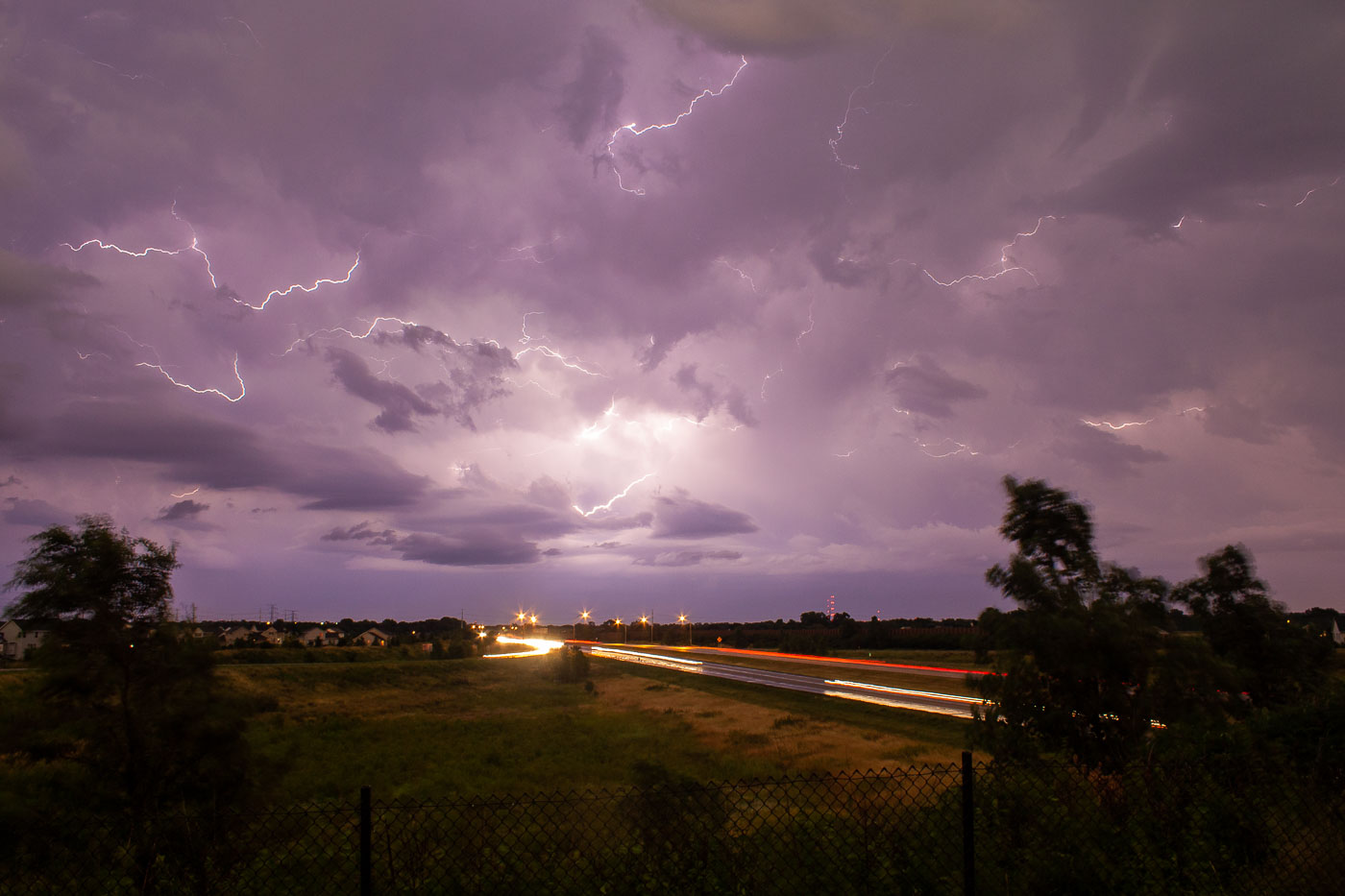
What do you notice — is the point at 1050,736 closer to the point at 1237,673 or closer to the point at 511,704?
the point at 1237,673

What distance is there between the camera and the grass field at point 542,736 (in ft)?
77.1

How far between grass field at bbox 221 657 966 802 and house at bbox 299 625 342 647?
6828 cm

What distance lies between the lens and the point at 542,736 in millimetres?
33125

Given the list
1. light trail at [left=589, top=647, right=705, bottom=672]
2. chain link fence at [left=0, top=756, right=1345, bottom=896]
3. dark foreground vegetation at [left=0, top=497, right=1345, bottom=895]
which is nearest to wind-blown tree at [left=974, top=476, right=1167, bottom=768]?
dark foreground vegetation at [left=0, top=497, right=1345, bottom=895]

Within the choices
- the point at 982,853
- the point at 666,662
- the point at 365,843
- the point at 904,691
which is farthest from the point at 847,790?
the point at 666,662

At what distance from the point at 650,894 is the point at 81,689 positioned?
974cm

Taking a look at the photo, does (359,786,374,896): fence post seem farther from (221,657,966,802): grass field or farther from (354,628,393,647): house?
(354,628,393,647): house

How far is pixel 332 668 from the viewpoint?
59875 millimetres

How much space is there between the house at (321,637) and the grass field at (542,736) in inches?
2688

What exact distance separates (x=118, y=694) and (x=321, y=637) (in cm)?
13078

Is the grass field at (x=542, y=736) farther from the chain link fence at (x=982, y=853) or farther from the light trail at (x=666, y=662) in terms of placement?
the light trail at (x=666, y=662)

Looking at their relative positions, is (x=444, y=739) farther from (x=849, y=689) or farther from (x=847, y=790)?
(x=849, y=689)

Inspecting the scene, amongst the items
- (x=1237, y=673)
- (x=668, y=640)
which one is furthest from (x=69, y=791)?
(x=668, y=640)

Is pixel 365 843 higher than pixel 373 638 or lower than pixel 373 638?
higher
